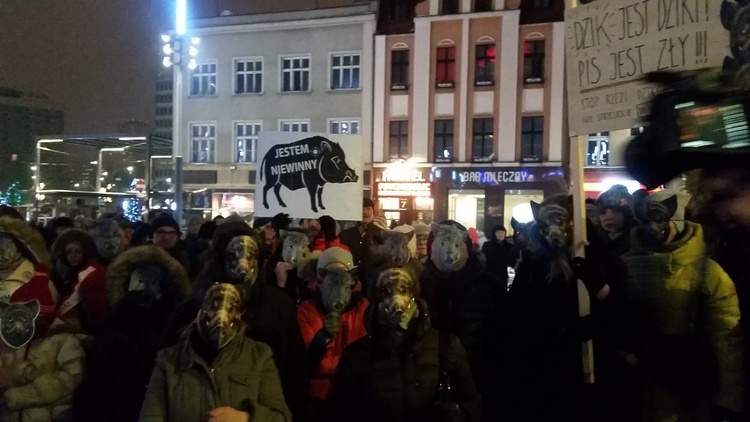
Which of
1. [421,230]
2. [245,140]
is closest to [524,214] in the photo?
[421,230]

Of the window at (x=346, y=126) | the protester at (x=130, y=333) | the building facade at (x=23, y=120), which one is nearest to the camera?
the protester at (x=130, y=333)

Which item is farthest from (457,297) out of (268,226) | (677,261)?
(268,226)

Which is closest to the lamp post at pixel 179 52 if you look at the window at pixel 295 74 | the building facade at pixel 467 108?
the window at pixel 295 74

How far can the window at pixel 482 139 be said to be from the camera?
24.8m

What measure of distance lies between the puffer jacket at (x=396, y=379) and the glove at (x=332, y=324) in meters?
0.53

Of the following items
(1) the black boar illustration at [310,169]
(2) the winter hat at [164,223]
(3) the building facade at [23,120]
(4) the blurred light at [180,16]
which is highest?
(3) the building facade at [23,120]

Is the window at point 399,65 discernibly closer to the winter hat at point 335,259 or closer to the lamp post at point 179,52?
the lamp post at point 179,52

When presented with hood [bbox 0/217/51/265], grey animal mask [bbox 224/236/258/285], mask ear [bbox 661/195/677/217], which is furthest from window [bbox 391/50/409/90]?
mask ear [bbox 661/195/677/217]

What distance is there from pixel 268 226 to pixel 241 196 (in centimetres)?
2057

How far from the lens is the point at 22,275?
450cm

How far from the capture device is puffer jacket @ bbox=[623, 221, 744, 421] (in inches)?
87.9

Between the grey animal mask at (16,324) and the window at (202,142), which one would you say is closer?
the grey animal mask at (16,324)

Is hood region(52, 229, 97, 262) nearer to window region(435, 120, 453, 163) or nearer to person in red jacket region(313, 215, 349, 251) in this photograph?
person in red jacket region(313, 215, 349, 251)

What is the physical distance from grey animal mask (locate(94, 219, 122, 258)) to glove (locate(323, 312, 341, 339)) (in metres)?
2.29
